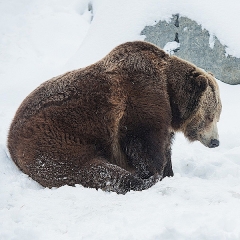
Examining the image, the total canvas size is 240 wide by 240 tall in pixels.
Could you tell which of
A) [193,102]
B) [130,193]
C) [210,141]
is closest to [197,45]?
[210,141]

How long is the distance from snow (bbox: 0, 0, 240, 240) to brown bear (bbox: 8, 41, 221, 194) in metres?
0.28

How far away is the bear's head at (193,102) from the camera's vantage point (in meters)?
5.34

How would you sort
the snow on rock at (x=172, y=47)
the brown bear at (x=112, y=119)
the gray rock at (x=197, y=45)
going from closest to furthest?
the brown bear at (x=112, y=119), the gray rock at (x=197, y=45), the snow on rock at (x=172, y=47)

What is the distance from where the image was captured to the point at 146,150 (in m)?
5.04

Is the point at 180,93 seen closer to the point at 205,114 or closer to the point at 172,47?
the point at 205,114

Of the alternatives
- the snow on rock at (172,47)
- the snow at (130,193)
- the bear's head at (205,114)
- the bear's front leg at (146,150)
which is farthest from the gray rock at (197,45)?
the bear's front leg at (146,150)

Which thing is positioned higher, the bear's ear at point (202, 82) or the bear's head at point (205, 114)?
the bear's ear at point (202, 82)

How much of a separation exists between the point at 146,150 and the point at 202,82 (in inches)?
44.2

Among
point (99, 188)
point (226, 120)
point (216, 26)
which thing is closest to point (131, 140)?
point (99, 188)

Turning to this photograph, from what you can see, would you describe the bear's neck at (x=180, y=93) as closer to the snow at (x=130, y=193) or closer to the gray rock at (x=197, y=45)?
the snow at (x=130, y=193)

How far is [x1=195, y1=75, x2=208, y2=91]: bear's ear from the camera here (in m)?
5.32

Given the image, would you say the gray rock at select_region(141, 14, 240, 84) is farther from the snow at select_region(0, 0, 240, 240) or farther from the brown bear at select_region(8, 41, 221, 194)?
the brown bear at select_region(8, 41, 221, 194)

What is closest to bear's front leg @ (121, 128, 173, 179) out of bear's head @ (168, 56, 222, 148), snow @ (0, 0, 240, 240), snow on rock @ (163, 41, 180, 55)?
snow @ (0, 0, 240, 240)

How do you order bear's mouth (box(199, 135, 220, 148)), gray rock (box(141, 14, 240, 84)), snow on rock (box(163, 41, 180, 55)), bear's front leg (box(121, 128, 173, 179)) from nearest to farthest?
bear's front leg (box(121, 128, 173, 179)) < bear's mouth (box(199, 135, 220, 148)) < gray rock (box(141, 14, 240, 84)) < snow on rock (box(163, 41, 180, 55))
